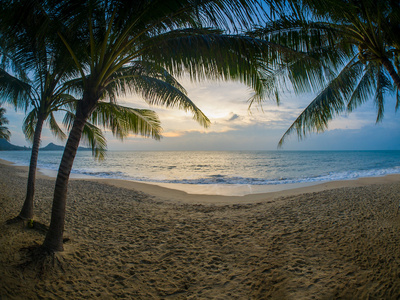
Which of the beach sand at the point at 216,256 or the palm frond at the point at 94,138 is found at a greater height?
the palm frond at the point at 94,138

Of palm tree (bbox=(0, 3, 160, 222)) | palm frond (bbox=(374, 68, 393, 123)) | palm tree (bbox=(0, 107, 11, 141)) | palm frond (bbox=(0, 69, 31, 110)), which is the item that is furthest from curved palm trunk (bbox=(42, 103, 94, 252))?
palm tree (bbox=(0, 107, 11, 141))

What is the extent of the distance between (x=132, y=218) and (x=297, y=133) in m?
5.50

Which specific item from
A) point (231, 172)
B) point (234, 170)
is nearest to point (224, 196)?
point (231, 172)

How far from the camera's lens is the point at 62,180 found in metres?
3.20

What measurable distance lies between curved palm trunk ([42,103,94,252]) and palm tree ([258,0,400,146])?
135 inches

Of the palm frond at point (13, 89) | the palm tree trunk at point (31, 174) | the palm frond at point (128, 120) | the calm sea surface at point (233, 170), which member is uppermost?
the palm frond at point (13, 89)

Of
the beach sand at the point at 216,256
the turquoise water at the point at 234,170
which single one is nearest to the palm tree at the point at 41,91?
the beach sand at the point at 216,256

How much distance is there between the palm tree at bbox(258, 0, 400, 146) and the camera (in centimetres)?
344

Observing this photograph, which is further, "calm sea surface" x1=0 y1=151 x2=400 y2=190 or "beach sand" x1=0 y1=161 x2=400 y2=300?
"calm sea surface" x1=0 y1=151 x2=400 y2=190

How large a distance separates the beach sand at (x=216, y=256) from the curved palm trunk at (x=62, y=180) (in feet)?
0.81

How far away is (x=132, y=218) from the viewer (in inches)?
233

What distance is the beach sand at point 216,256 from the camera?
2.84 metres

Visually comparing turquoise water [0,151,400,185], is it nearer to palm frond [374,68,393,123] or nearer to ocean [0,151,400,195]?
ocean [0,151,400,195]

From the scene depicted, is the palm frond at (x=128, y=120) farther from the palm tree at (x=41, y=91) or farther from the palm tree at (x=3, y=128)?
the palm tree at (x=3, y=128)
